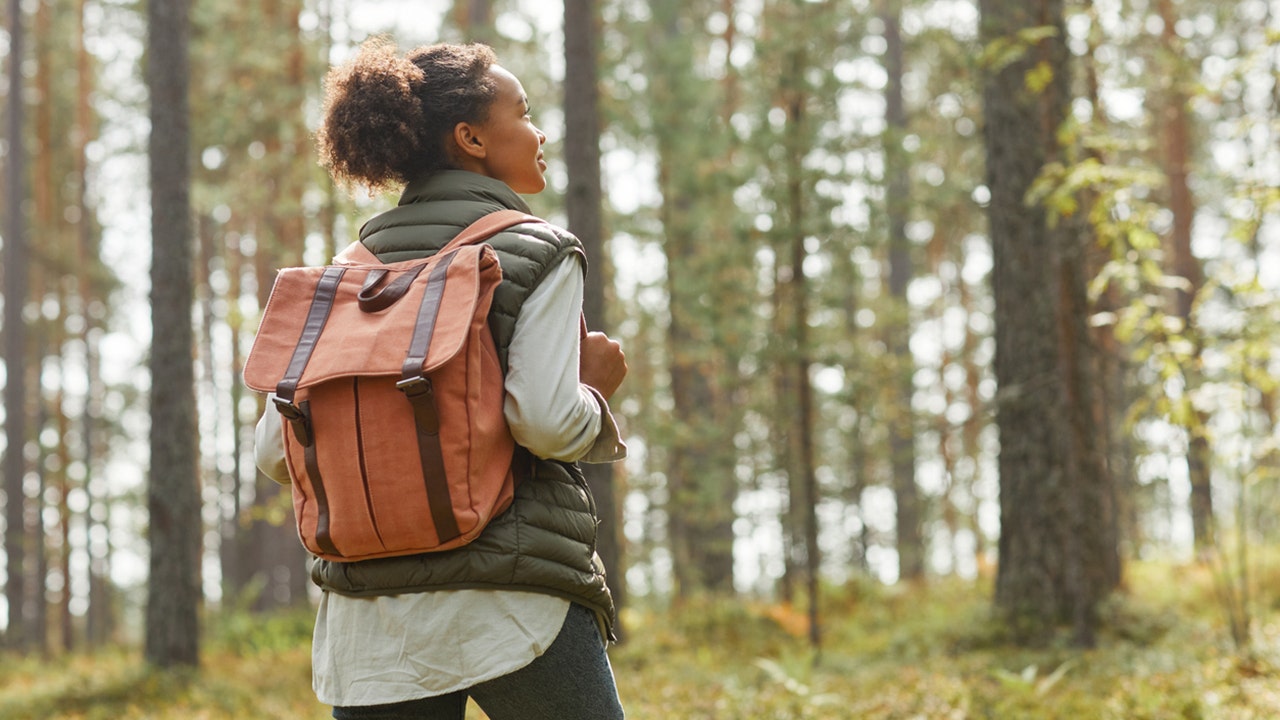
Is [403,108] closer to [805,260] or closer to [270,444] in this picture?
[270,444]

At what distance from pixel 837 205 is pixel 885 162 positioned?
1163mm

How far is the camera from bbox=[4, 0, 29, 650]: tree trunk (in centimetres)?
1877

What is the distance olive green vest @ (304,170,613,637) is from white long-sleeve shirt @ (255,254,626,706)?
3 cm

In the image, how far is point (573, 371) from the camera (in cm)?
212

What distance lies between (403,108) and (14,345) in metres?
19.2

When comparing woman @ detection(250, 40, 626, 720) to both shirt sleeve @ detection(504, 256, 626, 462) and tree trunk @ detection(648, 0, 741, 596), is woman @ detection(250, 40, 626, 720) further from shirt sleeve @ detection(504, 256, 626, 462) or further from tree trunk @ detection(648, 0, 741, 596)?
tree trunk @ detection(648, 0, 741, 596)

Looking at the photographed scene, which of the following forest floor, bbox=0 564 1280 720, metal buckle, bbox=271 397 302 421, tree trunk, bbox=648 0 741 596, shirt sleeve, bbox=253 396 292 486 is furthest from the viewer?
tree trunk, bbox=648 0 741 596

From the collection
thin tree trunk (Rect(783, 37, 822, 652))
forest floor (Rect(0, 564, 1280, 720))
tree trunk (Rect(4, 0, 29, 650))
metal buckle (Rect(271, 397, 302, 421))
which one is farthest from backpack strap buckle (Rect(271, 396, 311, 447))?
tree trunk (Rect(4, 0, 29, 650))

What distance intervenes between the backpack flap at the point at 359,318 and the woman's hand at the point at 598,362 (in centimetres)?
32

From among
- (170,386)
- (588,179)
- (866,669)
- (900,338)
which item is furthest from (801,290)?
(900,338)

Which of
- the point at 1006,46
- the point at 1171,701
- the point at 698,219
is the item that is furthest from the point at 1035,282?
the point at 698,219

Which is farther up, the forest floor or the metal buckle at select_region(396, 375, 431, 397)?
the metal buckle at select_region(396, 375, 431, 397)

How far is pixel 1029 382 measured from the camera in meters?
8.97

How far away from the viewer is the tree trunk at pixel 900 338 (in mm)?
14164
